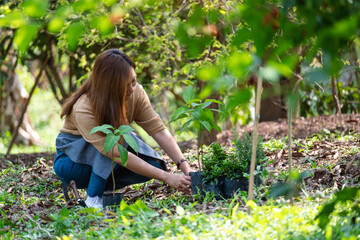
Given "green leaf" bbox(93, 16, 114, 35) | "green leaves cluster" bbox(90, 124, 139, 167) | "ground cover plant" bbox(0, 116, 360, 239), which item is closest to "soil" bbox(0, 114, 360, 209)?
"ground cover plant" bbox(0, 116, 360, 239)

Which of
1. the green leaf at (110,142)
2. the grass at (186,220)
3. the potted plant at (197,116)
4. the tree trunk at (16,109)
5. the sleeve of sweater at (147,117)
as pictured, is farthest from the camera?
the tree trunk at (16,109)

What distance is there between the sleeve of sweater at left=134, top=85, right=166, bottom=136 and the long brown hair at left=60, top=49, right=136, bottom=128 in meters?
0.31

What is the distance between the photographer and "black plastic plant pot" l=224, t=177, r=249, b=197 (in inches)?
97.0

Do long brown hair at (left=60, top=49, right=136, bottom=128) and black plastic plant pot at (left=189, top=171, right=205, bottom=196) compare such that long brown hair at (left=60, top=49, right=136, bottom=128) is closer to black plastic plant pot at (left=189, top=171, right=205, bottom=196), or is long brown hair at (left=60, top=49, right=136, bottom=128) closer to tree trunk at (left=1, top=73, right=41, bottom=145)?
black plastic plant pot at (left=189, top=171, right=205, bottom=196)

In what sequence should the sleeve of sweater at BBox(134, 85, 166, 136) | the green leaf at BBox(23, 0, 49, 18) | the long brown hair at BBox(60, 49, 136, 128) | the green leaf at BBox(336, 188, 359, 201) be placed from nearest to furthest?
the green leaf at BBox(23, 0, 49, 18) → the green leaf at BBox(336, 188, 359, 201) → the long brown hair at BBox(60, 49, 136, 128) → the sleeve of sweater at BBox(134, 85, 166, 136)

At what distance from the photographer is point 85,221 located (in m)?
2.21

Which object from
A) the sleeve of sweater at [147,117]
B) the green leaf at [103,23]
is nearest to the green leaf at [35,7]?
the green leaf at [103,23]

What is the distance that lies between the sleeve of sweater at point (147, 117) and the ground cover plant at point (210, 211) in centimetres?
37

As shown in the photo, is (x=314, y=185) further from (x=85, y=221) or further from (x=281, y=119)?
(x=281, y=119)

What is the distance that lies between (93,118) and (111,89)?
0.21m

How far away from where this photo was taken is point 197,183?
253cm

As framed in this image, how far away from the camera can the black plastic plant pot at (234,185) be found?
97.0 inches

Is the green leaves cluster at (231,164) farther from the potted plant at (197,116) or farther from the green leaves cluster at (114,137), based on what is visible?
the green leaves cluster at (114,137)

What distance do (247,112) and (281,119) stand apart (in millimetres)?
552
